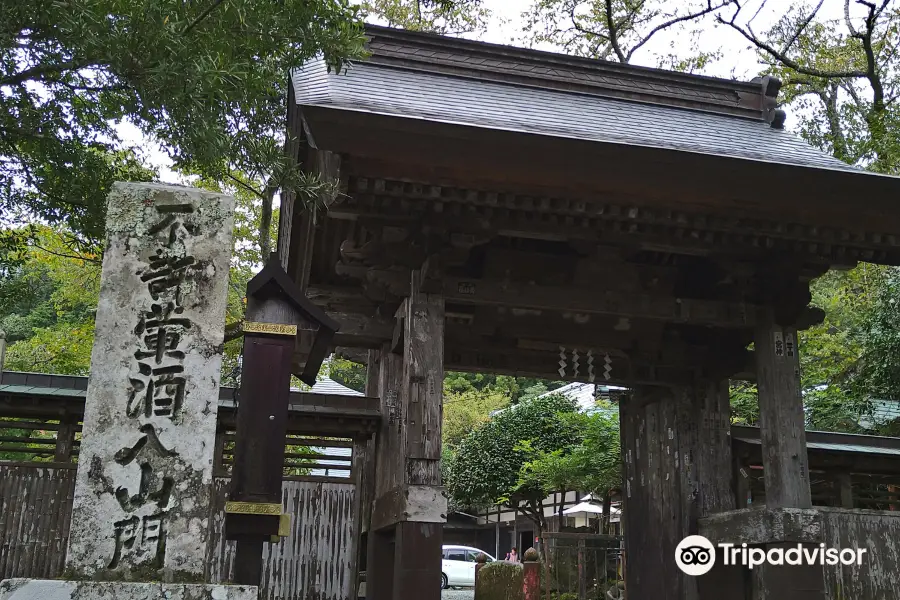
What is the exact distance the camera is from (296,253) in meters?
8.62

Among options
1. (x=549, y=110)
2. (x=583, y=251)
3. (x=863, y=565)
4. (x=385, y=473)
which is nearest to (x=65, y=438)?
(x=385, y=473)

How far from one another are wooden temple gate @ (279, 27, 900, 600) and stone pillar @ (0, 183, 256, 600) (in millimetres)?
1886

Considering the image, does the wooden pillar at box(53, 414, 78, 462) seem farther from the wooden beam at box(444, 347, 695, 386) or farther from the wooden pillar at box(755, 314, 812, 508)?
the wooden pillar at box(755, 314, 812, 508)

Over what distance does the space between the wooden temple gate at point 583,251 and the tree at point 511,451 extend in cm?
1202

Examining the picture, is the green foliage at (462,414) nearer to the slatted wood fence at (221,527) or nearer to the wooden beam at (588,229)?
the slatted wood fence at (221,527)

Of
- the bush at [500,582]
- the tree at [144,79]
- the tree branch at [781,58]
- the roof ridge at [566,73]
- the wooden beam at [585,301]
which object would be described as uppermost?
the tree branch at [781,58]

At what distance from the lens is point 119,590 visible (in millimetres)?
3777

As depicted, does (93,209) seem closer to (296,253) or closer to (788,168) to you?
(296,253)

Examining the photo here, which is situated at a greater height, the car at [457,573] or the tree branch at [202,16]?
the tree branch at [202,16]

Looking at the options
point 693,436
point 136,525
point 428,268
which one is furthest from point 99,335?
point 693,436

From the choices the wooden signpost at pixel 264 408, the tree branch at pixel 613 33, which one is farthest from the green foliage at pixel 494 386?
the wooden signpost at pixel 264 408

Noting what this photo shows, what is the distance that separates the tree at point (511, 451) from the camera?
22.3 meters

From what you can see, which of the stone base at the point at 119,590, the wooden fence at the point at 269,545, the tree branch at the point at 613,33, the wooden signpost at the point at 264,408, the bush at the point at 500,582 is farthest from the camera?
the tree branch at the point at 613,33

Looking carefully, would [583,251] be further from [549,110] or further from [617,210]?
[549,110]
